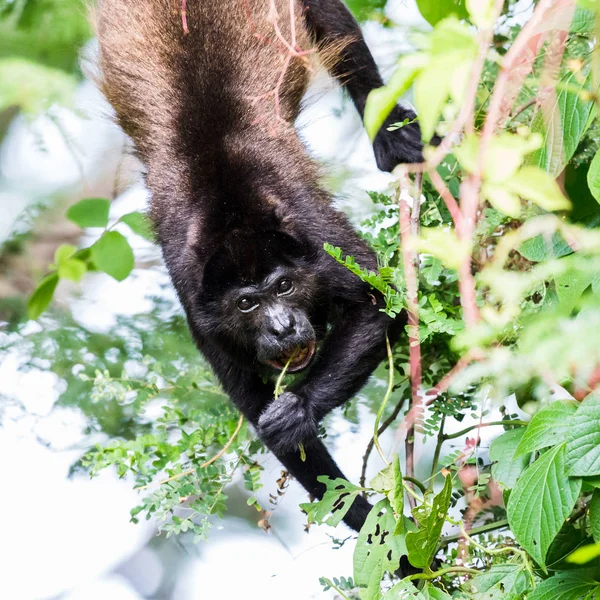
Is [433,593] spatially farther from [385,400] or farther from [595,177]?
[595,177]

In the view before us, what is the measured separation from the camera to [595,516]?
7.16 ft

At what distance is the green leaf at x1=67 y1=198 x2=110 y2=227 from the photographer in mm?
4121

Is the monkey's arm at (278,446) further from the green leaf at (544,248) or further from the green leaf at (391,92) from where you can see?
the green leaf at (391,92)

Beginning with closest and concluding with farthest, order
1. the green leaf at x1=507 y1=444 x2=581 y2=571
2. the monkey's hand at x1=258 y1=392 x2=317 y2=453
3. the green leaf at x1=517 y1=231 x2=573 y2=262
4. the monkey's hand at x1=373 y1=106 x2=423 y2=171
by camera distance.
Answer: the green leaf at x1=507 y1=444 x2=581 y2=571
the green leaf at x1=517 y1=231 x2=573 y2=262
the monkey's hand at x1=258 y1=392 x2=317 y2=453
the monkey's hand at x1=373 y1=106 x2=423 y2=171

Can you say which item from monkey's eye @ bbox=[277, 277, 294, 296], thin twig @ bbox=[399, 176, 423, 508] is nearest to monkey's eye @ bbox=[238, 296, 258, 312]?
monkey's eye @ bbox=[277, 277, 294, 296]

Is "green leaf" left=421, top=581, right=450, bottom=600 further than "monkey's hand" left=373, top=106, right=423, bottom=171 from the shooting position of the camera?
No

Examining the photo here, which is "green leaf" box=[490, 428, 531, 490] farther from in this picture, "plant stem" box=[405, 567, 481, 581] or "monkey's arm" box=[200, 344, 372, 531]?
"monkey's arm" box=[200, 344, 372, 531]

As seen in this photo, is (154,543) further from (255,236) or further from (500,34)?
(500,34)

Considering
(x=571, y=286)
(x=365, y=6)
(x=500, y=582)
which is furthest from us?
(x=365, y=6)

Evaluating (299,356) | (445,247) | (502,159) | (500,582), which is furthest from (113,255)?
(502,159)

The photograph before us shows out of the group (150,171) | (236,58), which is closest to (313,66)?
(236,58)

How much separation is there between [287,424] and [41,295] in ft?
4.48

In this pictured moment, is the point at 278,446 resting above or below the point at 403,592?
below

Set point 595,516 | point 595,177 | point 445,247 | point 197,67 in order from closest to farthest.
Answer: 1. point 445,247
2. point 595,177
3. point 595,516
4. point 197,67
